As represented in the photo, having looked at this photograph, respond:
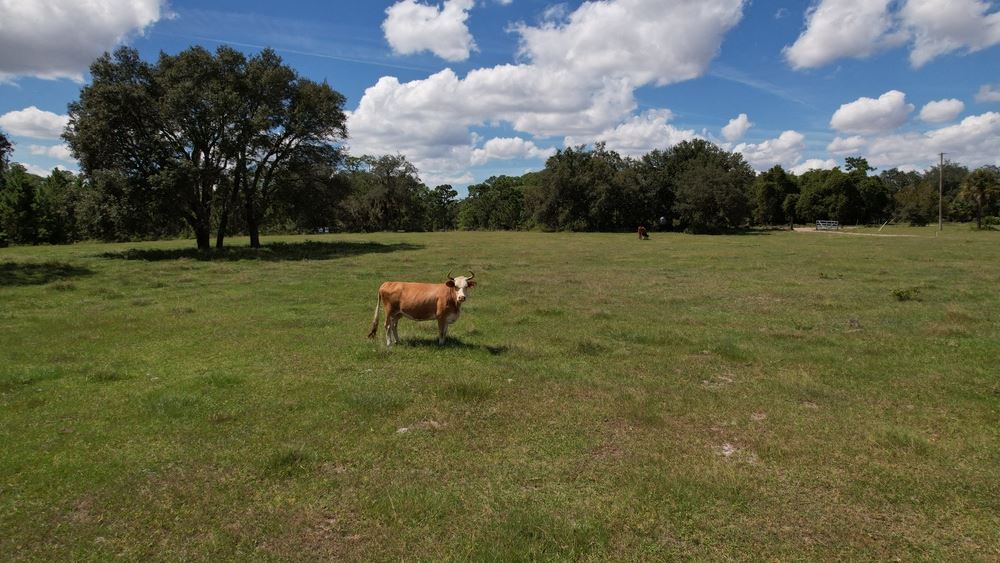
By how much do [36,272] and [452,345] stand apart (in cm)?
2289

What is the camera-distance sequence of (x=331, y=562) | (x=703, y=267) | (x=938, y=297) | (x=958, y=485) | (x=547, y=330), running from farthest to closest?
1. (x=703, y=267)
2. (x=938, y=297)
3. (x=547, y=330)
4. (x=958, y=485)
5. (x=331, y=562)

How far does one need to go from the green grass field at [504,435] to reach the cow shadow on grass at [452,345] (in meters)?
0.09

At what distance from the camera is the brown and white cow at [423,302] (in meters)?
11.6

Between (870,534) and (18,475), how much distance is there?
893cm

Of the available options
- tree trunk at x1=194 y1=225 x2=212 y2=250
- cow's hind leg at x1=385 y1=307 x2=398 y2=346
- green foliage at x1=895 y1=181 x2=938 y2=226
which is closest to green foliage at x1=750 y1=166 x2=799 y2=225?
green foliage at x1=895 y1=181 x2=938 y2=226


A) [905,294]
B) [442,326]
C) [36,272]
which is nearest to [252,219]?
[36,272]

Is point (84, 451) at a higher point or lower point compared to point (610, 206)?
lower

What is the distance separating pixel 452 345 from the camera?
11883 millimetres

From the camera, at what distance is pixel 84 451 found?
6.71m

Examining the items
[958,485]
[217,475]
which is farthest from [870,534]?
[217,475]

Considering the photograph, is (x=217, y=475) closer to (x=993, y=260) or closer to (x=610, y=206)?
(x=993, y=260)

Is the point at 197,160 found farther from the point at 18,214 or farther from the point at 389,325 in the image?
the point at 18,214

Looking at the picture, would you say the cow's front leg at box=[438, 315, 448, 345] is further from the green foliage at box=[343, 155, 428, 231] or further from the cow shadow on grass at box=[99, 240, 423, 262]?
the green foliage at box=[343, 155, 428, 231]

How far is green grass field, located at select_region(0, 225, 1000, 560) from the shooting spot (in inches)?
204
